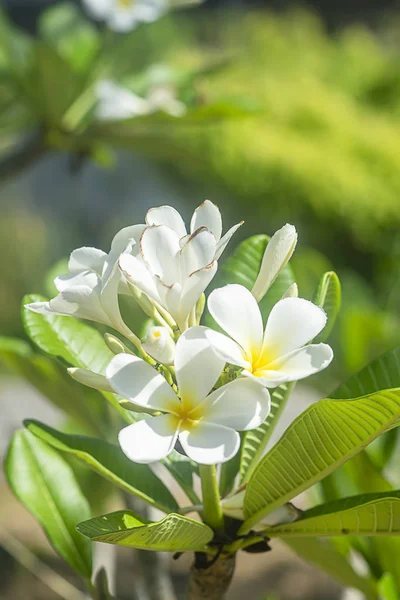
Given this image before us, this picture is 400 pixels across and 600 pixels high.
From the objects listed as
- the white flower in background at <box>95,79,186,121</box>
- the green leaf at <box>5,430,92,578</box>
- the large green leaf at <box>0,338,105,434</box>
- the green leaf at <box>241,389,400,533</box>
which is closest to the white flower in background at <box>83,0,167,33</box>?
the white flower in background at <box>95,79,186,121</box>

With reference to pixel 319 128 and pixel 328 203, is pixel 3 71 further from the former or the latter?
pixel 319 128

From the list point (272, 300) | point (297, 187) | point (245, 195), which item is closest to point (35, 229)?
point (245, 195)

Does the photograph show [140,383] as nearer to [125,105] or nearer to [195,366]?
[195,366]

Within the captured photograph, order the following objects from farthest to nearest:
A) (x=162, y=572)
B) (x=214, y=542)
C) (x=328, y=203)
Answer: (x=328, y=203) < (x=162, y=572) < (x=214, y=542)

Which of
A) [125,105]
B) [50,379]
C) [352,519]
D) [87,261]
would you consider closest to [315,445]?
[352,519]

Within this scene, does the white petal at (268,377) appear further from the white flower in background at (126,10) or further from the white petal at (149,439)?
the white flower in background at (126,10)

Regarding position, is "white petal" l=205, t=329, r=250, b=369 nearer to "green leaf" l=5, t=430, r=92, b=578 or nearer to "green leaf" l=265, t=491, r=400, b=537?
"green leaf" l=265, t=491, r=400, b=537
